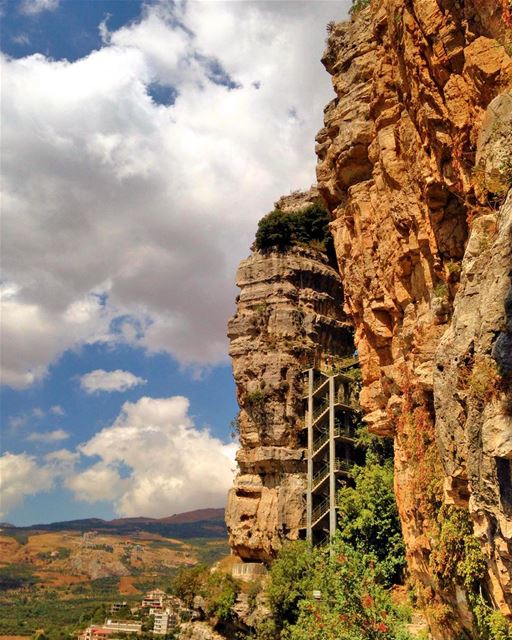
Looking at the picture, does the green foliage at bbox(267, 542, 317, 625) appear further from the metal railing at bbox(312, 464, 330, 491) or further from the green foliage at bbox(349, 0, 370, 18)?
the green foliage at bbox(349, 0, 370, 18)

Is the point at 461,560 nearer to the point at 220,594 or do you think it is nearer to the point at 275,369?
the point at 220,594

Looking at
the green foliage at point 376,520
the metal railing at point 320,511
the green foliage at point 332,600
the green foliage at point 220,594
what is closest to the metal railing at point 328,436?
the metal railing at point 320,511

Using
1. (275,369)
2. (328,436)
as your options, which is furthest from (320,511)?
(275,369)

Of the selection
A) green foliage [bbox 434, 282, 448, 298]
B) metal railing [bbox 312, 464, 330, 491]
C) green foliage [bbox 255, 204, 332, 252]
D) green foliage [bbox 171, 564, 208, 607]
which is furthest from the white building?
green foliage [bbox 434, 282, 448, 298]

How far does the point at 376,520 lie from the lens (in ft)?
105

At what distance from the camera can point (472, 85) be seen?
1451 centimetres

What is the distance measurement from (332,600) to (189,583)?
17.9 meters

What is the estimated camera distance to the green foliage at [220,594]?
34.8 meters

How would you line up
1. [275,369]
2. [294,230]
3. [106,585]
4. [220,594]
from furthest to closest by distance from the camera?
[106,585] < [294,230] < [275,369] < [220,594]

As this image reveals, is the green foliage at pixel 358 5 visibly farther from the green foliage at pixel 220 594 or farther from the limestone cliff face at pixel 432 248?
the green foliage at pixel 220 594

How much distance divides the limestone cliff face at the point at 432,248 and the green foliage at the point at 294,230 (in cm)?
1556

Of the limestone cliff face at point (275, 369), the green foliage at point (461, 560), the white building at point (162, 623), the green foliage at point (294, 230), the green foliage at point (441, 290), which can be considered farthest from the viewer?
the white building at point (162, 623)

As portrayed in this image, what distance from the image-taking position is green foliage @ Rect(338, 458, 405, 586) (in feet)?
102

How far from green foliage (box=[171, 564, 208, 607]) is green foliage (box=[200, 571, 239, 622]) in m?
1.26
